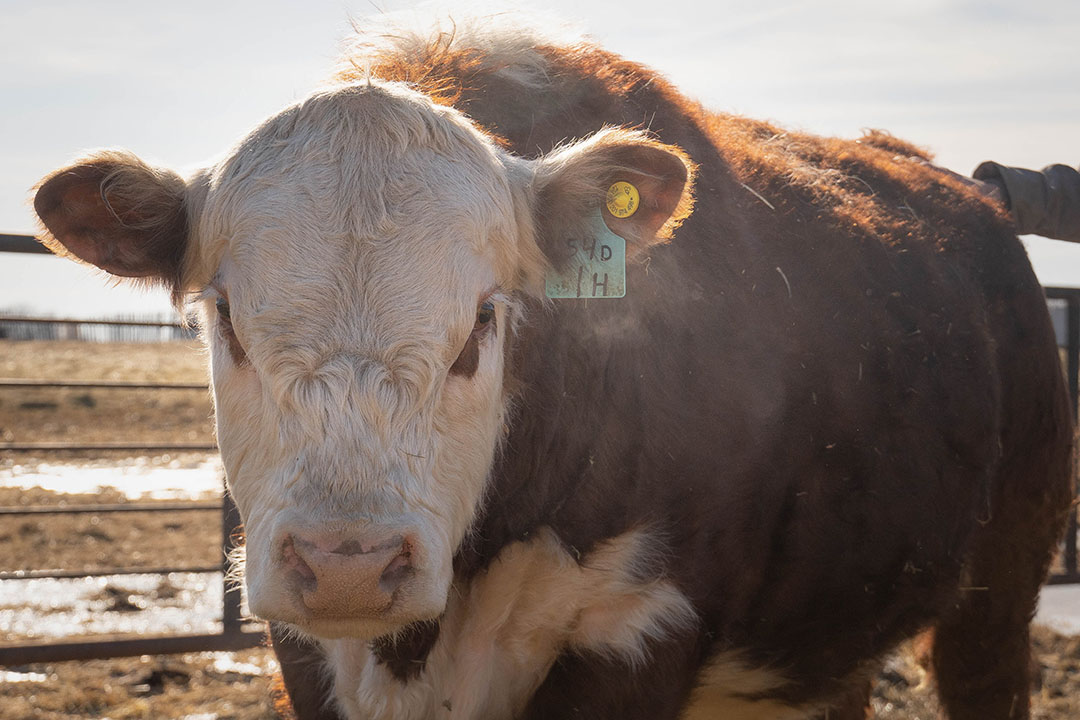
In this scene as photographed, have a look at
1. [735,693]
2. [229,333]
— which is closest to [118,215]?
[229,333]

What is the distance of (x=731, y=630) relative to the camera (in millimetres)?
2961

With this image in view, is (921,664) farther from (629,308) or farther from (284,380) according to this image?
(284,380)

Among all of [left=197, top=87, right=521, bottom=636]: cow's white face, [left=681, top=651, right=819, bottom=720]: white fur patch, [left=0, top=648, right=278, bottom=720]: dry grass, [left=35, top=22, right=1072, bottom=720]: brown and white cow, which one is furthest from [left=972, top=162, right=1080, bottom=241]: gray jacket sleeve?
[left=0, top=648, right=278, bottom=720]: dry grass

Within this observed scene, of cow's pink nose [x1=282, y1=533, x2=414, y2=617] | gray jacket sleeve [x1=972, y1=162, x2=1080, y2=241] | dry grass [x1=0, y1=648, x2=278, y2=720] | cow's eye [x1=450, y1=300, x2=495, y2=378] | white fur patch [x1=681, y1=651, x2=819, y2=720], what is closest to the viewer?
cow's pink nose [x1=282, y1=533, x2=414, y2=617]

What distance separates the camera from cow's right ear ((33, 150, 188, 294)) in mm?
2350

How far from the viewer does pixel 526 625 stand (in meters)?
2.59

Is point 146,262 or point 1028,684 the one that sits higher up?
point 146,262

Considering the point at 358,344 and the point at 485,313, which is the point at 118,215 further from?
the point at 485,313

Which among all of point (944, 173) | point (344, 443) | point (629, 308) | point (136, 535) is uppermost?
point (944, 173)

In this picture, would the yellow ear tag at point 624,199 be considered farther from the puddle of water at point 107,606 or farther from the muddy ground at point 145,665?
the puddle of water at point 107,606

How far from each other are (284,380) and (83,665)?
3.58 m

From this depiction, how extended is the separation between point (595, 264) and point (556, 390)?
12.2 inches

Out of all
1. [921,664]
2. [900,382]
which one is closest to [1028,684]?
[921,664]

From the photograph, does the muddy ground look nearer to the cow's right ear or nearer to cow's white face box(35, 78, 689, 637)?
the cow's right ear
